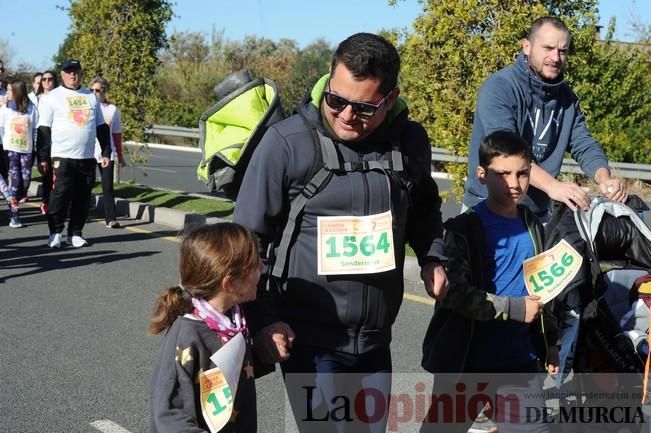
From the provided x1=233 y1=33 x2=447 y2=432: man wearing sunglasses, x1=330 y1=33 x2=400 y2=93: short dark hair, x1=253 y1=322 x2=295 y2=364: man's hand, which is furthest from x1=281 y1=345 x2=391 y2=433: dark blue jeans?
x1=330 y1=33 x2=400 y2=93: short dark hair

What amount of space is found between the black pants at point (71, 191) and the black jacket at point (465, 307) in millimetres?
6765

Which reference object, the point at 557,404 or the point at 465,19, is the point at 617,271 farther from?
the point at 465,19

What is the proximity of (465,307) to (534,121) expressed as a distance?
150 centimetres

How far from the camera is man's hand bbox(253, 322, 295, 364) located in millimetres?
2826

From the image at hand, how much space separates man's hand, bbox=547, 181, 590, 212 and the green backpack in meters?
1.35

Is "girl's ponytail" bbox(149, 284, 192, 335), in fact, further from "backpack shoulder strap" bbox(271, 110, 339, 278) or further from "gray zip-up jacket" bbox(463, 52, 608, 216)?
"gray zip-up jacket" bbox(463, 52, 608, 216)

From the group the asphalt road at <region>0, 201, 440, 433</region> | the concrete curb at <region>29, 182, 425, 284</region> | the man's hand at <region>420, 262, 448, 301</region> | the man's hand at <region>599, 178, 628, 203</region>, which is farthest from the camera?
the concrete curb at <region>29, 182, 425, 284</region>

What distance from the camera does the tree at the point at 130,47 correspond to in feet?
47.0

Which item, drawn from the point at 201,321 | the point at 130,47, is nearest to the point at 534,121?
the point at 201,321

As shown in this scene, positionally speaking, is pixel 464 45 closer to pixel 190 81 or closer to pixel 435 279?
pixel 435 279

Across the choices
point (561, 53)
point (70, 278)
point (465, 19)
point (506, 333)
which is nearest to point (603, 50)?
point (465, 19)

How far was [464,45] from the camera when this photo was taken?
29.0 ft

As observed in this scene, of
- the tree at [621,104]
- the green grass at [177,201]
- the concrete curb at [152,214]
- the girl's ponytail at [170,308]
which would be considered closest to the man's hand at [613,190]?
the girl's ponytail at [170,308]

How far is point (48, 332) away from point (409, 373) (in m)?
2.67
